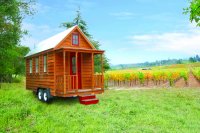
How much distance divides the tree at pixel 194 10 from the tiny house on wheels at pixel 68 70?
799 cm

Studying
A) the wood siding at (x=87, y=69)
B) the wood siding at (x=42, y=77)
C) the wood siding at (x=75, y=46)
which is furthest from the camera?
the wood siding at (x=87, y=69)

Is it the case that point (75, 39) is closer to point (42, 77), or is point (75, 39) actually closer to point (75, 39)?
point (75, 39)

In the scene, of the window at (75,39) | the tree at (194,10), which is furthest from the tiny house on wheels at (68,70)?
the tree at (194,10)

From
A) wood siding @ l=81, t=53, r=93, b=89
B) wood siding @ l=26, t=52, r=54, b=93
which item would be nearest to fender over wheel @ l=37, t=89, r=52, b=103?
wood siding @ l=26, t=52, r=54, b=93

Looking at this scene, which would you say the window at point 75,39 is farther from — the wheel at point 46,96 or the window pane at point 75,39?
the wheel at point 46,96

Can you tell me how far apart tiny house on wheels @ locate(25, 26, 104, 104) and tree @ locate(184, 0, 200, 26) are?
26.2 ft

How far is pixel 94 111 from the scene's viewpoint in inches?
559

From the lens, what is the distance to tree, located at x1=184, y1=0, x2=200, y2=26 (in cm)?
1850

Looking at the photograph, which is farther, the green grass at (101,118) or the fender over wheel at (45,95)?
the fender over wheel at (45,95)

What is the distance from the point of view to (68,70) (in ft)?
59.7

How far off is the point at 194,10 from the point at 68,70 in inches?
424

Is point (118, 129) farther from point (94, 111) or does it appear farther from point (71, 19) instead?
point (71, 19)

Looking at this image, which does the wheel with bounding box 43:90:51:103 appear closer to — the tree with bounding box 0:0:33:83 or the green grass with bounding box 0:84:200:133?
the green grass with bounding box 0:84:200:133

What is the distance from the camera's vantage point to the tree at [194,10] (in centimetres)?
1850
